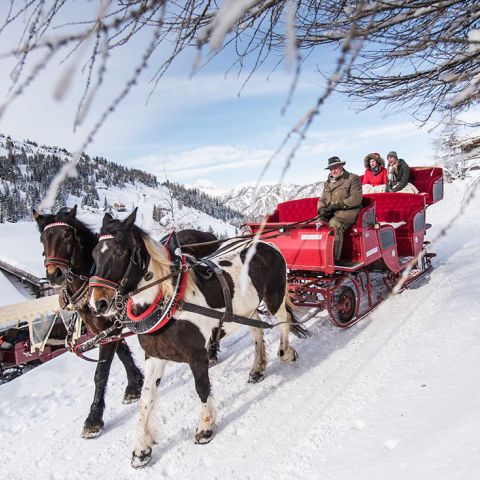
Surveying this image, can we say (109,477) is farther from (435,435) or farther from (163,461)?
(435,435)

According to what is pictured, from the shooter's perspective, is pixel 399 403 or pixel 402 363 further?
pixel 402 363

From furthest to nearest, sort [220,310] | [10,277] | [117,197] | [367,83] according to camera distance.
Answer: [117,197] → [10,277] → [220,310] → [367,83]

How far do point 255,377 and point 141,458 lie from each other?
5.08 ft

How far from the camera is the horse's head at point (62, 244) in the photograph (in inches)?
143

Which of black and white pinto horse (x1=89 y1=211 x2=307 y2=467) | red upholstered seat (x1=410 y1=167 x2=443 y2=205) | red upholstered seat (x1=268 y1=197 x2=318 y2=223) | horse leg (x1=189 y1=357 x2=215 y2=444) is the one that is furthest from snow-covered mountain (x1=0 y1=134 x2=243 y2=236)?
horse leg (x1=189 y1=357 x2=215 y2=444)

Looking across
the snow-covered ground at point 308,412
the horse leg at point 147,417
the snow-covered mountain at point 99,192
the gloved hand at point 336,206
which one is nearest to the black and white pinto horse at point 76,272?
the snow-covered ground at point 308,412

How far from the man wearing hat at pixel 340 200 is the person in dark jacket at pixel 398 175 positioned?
2.28m

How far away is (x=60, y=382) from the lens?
483 cm

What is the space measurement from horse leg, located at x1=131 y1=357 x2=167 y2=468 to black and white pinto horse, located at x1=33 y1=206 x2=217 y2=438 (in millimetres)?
720

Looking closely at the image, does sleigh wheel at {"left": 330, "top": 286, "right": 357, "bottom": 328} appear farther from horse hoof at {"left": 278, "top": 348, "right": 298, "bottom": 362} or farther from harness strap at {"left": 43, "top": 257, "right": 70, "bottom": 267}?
harness strap at {"left": 43, "top": 257, "right": 70, "bottom": 267}

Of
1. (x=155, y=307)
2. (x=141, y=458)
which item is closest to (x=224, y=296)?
(x=155, y=307)

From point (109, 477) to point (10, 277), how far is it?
58.7ft

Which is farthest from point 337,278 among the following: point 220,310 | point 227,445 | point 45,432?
point 45,432

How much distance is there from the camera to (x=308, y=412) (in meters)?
3.40
